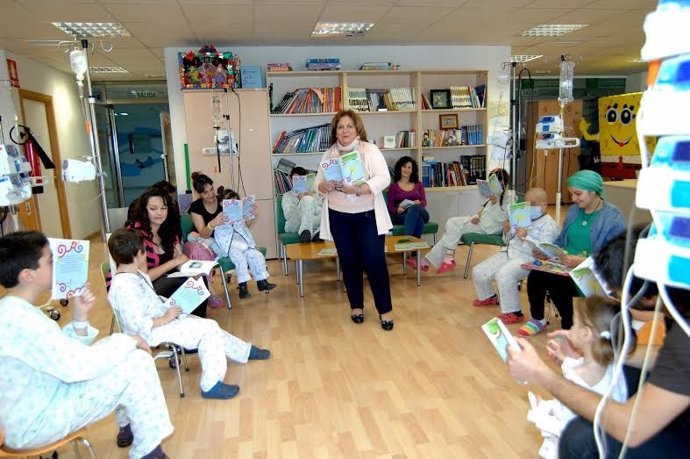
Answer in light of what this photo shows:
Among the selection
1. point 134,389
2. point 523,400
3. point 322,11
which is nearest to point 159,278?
point 134,389

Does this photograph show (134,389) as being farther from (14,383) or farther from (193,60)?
(193,60)

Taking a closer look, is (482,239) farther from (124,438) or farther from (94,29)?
(94,29)

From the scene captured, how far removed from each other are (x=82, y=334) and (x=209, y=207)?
2370mm

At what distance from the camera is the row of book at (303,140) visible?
19.8 ft

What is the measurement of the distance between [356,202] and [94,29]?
3745mm

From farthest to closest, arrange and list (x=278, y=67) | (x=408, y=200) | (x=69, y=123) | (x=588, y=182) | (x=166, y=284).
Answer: (x=69, y=123) < (x=278, y=67) < (x=408, y=200) < (x=166, y=284) < (x=588, y=182)

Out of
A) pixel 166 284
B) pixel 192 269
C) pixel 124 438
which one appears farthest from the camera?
pixel 166 284

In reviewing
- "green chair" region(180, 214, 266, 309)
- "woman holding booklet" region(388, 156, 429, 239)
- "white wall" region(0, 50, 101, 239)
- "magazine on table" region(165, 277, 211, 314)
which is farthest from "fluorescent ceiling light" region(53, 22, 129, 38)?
"magazine on table" region(165, 277, 211, 314)

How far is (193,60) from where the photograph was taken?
18.0 ft

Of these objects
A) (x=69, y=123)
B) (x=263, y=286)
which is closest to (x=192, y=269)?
(x=263, y=286)

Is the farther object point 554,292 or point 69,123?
point 69,123

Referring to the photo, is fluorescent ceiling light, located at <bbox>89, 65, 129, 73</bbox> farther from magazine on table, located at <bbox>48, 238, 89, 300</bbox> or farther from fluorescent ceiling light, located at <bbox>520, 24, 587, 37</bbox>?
magazine on table, located at <bbox>48, 238, 89, 300</bbox>

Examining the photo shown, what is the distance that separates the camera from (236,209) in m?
4.07

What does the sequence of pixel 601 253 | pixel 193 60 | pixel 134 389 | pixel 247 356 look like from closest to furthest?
1. pixel 601 253
2. pixel 134 389
3. pixel 247 356
4. pixel 193 60
